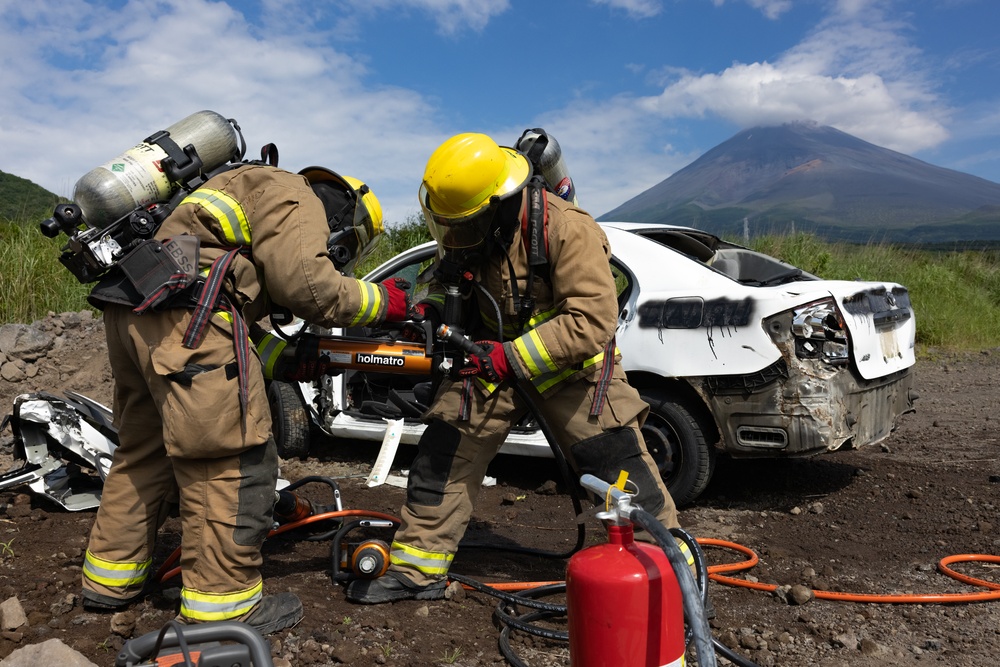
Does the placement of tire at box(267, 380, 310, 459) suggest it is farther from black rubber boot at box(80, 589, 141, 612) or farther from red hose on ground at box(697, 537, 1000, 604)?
red hose on ground at box(697, 537, 1000, 604)

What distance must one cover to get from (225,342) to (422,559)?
1.15m

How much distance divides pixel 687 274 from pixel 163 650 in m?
3.16

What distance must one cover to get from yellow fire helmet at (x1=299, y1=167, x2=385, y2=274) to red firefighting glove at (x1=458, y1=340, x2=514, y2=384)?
0.68 meters

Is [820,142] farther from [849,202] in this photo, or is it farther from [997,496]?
[997,496]

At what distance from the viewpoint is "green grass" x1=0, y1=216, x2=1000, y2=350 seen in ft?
27.8

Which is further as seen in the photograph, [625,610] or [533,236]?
[533,236]

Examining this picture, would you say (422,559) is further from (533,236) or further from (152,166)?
(152,166)

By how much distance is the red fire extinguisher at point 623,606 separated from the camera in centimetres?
176

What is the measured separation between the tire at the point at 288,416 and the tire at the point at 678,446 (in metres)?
2.43

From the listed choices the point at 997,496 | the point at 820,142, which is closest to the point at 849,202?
the point at 820,142

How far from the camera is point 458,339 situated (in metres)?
2.85

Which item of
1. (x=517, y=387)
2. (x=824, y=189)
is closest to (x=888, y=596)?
(x=517, y=387)

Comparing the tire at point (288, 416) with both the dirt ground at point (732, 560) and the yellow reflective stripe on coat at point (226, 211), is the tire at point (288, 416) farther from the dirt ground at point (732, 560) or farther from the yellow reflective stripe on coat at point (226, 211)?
the yellow reflective stripe on coat at point (226, 211)

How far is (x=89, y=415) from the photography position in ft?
13.3
